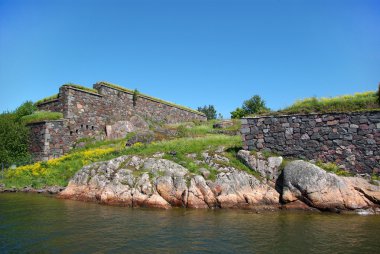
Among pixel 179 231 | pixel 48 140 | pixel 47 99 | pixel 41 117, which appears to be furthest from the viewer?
pixel 47 99

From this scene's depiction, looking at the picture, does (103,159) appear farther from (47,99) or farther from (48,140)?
(47,99)

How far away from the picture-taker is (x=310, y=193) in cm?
1434

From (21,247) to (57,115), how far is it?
2358 cm

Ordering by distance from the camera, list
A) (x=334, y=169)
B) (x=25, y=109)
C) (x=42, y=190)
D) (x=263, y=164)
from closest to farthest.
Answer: (x=334, y=169), (x=263, y=164), (x=42, y=190), (x=25, y=109)

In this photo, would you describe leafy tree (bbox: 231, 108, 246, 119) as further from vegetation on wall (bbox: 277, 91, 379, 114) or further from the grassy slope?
vegetation on wall (bbox: 277, 91, 379, 114)

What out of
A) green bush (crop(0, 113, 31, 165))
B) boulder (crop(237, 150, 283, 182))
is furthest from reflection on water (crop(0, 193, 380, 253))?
green bush (crop(0, 113, 31, 165))

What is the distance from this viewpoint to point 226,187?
15.6 meters

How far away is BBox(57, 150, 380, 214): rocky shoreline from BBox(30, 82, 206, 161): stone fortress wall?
12.4m

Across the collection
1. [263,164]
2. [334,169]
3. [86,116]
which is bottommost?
[334,169]

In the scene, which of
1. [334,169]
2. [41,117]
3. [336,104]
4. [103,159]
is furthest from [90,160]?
[336,104]

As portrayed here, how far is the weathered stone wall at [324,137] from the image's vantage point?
16.3 m

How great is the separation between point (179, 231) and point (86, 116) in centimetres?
2514

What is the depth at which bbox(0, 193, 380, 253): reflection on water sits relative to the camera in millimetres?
8883

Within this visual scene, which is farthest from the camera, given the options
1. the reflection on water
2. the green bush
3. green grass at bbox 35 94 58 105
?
green grass at bbox 35 94 58 105
